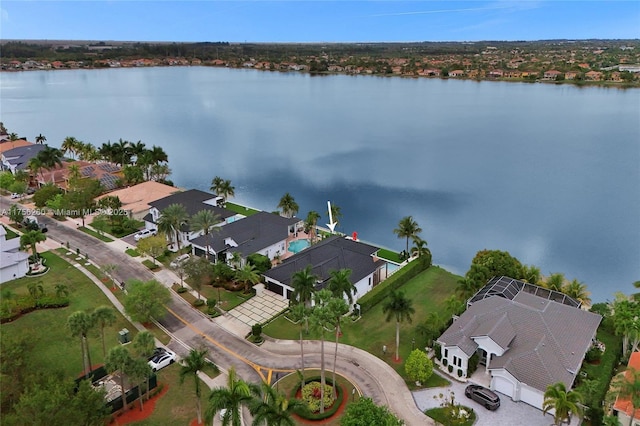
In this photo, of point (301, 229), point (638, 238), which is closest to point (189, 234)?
point (301, 229)

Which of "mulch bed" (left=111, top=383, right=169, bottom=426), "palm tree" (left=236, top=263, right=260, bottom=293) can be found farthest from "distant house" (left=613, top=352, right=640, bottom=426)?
"palm tree" (left=236, top=263, right=260, bottom=293)

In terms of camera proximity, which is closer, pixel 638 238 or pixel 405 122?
pixel 638 238

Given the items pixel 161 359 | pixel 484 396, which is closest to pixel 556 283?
pixel 484 396

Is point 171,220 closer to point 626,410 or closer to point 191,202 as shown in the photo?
point 191,202

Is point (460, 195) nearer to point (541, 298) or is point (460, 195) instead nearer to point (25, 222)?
point (541, 298)

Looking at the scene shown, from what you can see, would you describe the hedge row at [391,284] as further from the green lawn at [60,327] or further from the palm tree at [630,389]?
the green lawn at [60,327]
